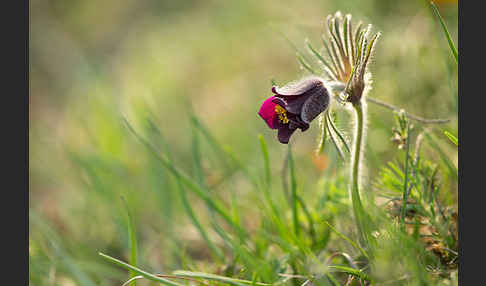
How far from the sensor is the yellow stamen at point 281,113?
6.01ft

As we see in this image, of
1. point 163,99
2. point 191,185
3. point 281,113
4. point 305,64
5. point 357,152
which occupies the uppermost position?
point 163,99

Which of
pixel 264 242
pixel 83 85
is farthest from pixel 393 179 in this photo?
pixel 83 85

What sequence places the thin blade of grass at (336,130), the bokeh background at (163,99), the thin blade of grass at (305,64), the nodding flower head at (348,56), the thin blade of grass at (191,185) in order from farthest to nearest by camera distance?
the bokeh background at (163,99)
the thin blade of grass at (191,185)
the thin blade of grass at (305,64)
the thin blade of grass at (336,130)
the nodding flower head at (348,56)

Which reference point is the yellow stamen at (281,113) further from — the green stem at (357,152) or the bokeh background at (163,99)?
the bokeh background at (163,99)

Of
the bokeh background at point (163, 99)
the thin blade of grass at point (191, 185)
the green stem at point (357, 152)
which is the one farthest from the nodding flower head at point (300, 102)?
the thin blade of grass at point (191, 185)

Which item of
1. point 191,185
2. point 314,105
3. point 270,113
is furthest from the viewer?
point 191,185

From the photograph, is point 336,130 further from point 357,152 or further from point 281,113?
point 281,113

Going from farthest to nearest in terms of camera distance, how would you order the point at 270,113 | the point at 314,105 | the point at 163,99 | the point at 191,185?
1. the point at 163,99
2. the point at 191,185
3. the point at 270,113
4. the point at 314,105

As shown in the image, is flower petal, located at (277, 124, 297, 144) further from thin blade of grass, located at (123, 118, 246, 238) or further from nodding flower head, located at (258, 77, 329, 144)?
thin blade of grass, located at (123, 118, 246, 238)

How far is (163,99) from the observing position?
487 cm

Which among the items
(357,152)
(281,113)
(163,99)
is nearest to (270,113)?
(281,113)

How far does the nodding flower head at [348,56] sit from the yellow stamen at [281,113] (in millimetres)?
231

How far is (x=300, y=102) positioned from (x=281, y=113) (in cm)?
11

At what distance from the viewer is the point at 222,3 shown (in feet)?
20.3
